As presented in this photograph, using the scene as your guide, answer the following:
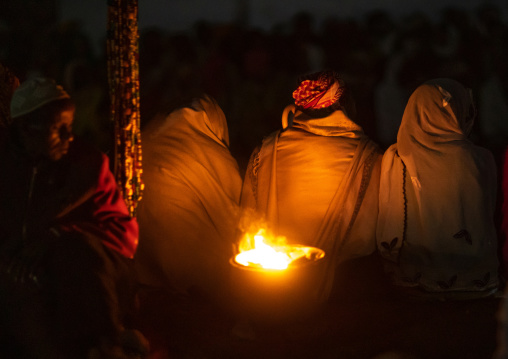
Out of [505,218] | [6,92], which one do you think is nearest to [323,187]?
[505,218]

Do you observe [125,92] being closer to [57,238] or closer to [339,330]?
[57,238]

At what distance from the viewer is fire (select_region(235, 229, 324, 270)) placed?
3768 mm

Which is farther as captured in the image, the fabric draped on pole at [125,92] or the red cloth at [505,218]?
the red cloth at [505,218]

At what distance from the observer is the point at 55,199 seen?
3303 mm

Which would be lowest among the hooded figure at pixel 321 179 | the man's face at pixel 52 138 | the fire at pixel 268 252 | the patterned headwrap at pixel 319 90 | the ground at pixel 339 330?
the ground at pixel 339 330

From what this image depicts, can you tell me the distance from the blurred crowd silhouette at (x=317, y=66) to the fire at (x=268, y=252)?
2746 mm

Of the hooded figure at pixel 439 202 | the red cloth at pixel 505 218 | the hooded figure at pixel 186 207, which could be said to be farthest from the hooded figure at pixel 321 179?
the red cloth at pixel 505 218

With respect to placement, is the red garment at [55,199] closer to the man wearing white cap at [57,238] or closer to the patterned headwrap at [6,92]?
the man wearing white cap at [57,238]

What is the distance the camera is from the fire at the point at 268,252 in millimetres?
3768

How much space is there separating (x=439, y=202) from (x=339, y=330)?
3.99ft

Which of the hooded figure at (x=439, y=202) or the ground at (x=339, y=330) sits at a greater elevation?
the hooded figure at (x=439, y=202)

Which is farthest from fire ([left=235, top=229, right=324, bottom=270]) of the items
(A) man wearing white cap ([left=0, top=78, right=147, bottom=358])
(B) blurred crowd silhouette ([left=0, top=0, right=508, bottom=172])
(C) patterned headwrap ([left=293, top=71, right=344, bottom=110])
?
(B) blurred crowd silhouette ([left=0, top=0, right=508, bottom=172])

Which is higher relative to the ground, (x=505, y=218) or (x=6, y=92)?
(x=6, y=92)

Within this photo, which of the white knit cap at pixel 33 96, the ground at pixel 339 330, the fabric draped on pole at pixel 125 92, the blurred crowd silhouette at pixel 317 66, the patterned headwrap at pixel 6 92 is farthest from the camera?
the blurred crowd silhouette at pixel 317 66
